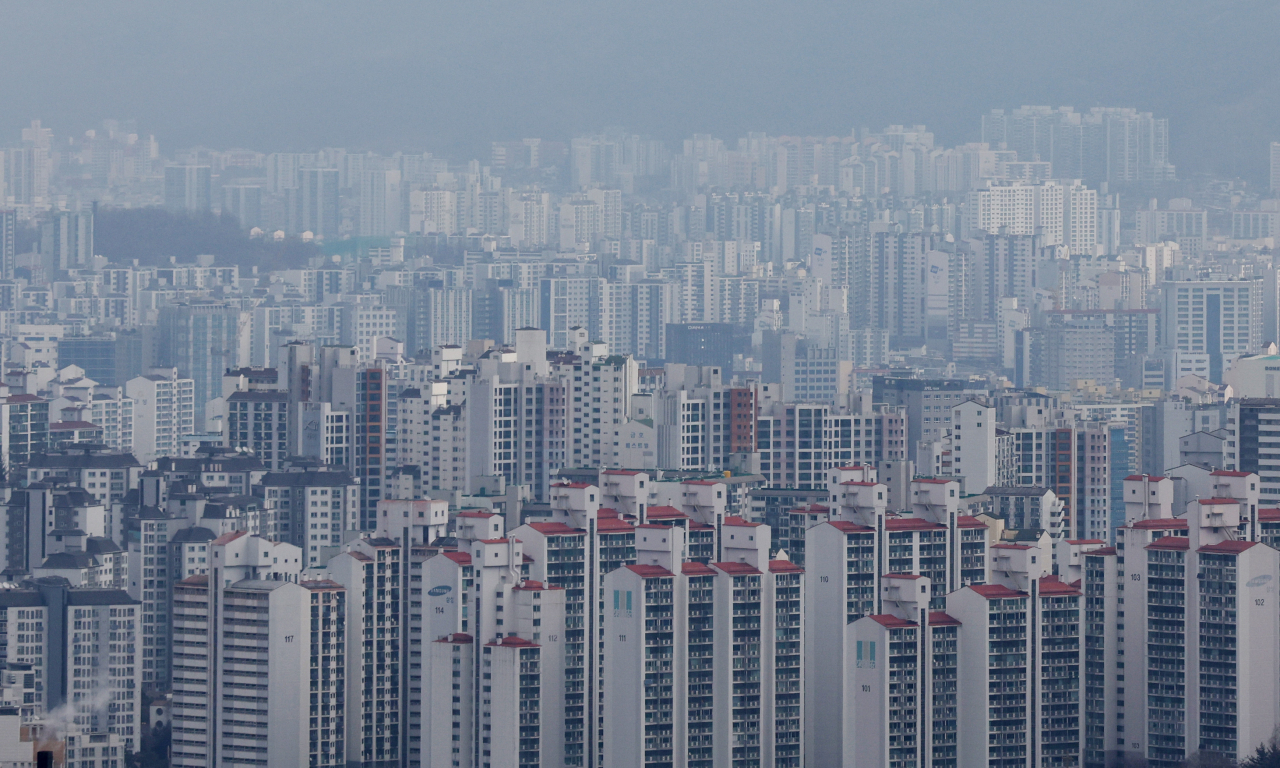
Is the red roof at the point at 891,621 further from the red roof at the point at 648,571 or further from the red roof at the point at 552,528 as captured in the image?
the red roof at the point at 552,528

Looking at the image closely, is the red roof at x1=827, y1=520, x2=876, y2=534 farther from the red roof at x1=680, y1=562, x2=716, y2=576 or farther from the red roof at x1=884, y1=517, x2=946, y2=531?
the red roof at x1=680, y1=562, x2=716, y2=576

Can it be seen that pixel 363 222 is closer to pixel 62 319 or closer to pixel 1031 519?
pixel 62 319

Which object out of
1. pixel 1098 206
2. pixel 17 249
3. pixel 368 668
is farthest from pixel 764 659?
pixel 1098 206

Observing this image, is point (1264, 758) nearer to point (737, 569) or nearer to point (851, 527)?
point (851, 527)

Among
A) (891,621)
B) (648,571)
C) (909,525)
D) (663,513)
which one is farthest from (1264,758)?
(663,513)

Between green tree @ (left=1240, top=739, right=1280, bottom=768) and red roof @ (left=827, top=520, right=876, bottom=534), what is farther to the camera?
red roof @ (left=827, top=520, right=876, bottom=534)

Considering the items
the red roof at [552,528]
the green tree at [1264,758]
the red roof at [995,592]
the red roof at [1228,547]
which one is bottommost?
the green tree at [1264,758]

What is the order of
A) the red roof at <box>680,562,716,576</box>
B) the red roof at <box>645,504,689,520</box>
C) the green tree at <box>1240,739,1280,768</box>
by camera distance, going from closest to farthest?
the green tree at <box>1240,739,1280,768</box> → the red roof at <box>680,562,716,576</box> → the red roof at <box>645,504,689,520</box>
